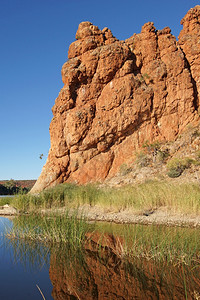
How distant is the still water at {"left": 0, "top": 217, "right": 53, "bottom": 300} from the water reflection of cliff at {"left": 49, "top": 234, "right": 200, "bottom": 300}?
0.60 feet

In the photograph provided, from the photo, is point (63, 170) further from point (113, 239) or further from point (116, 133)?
point (113, 239)

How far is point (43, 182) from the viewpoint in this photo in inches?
1310

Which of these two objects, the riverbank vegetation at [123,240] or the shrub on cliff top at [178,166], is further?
the shrub on cliff top at [178,166]

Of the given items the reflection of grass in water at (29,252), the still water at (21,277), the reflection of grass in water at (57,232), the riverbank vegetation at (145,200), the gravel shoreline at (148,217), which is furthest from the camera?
the riverbank vegetation at (145,200)

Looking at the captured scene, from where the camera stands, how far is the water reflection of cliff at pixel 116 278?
12.8 ft

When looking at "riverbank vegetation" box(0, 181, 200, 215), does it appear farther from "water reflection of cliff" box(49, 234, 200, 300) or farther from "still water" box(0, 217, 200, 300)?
"water reflection of cliff" box(49, 234, 200, 300)

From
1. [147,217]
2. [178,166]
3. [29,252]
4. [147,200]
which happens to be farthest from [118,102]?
[29,252]

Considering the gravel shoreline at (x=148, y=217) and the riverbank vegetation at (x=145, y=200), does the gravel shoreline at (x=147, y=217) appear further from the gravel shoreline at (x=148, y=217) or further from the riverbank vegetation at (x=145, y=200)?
the riverbank vegetation at (x=145, y=200)

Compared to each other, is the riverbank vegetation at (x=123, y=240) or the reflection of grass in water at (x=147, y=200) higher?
the reflection of grass in water at (x=147, y=200)

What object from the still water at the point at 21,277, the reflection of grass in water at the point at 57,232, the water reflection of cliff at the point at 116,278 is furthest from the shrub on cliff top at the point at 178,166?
the still water at the point at 21,277

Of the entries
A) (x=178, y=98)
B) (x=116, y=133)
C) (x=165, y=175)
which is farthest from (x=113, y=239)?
(x=178, y=98)

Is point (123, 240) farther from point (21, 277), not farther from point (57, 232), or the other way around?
point (21, 277)

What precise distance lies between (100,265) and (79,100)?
31.3m

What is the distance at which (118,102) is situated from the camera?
109 feet
